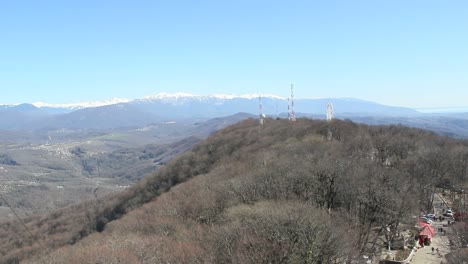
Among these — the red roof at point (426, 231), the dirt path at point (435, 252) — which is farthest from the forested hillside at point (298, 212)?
the dirt path at point (435, 252)

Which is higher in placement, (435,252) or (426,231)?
(426,231)

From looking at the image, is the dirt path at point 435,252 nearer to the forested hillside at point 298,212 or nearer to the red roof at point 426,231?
the red roof at point 426,231

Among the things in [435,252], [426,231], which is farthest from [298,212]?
[426,231]

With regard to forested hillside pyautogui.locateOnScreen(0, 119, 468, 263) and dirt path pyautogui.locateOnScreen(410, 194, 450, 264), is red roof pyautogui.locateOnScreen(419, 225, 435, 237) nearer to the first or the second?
dirt path pyautogui.locateOnScreen(410, 194, 450, 264)

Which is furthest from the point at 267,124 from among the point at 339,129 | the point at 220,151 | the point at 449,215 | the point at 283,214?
the point at 283,214

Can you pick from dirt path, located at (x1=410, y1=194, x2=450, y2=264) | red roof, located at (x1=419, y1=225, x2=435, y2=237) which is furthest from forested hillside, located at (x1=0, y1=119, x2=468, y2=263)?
dirt path, located at (x1=410, y1=194, x2=450, y2=264)

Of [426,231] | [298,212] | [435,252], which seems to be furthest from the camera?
[426,231]

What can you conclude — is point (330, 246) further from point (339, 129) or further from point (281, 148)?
point (339, 129)

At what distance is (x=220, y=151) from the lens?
354 ft

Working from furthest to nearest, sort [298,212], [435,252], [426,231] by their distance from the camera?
[426,231] < [435,252] < [298,212]

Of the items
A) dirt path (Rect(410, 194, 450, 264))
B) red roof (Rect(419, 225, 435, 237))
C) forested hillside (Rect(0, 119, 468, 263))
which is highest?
forested hillside (Rect(0, 119, 468, 263))

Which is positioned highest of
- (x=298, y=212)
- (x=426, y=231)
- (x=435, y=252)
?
(x=298, y=212)

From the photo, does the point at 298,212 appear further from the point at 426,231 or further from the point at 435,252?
the point at 426,231

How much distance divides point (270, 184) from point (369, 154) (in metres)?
29.3
